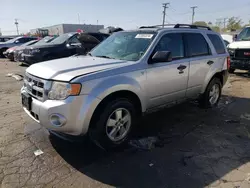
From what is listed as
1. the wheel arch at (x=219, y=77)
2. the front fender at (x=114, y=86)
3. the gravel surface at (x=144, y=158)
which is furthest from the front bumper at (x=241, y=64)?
the front fender at (x=114, y=86)

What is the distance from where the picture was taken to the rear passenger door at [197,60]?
4.55 m

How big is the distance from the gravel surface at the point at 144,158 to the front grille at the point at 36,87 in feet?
2.80

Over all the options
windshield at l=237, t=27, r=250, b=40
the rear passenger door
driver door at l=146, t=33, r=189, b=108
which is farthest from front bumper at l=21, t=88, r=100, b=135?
windshield at l=237, t=27, r=250, b=40

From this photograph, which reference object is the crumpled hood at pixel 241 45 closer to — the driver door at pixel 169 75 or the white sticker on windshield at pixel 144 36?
the driver door at pixel 169 75

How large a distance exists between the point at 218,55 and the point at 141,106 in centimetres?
266

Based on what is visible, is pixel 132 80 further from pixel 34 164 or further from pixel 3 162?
pixel 3 162

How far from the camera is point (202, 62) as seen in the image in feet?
15.6

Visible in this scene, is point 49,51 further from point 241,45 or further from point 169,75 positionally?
point 241,45

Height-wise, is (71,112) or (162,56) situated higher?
(162,56)

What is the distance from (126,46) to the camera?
4113 millimetres

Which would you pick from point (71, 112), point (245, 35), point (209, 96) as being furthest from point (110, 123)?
point (245, 35)

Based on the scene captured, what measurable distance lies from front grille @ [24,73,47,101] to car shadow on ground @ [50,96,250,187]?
89 cm

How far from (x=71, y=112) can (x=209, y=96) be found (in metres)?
3.67

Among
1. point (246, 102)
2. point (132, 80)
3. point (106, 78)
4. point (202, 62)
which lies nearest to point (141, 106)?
point (132, 80)
